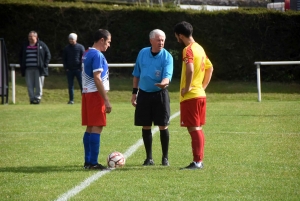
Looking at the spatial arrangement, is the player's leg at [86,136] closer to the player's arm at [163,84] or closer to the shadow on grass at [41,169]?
the shadow on grass at [41,169]

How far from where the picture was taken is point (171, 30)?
1096 inches

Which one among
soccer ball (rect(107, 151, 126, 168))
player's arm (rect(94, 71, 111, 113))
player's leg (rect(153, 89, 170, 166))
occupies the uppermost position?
player's arm (rect(94, 71, 111, 113))

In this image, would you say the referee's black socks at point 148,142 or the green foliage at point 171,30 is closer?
the referee's black socks at point 148,142

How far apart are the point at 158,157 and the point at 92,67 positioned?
2.07 m

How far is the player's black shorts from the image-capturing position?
10.2m

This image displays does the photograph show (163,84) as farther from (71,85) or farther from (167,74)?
(71,85)

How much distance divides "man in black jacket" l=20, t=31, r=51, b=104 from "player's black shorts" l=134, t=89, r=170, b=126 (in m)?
12.6

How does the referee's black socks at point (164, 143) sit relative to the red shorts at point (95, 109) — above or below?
below

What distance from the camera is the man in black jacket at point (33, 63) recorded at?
73.6 ft

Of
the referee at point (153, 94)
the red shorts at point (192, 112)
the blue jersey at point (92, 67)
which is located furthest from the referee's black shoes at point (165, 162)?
the blue jersey at point (92, 67)

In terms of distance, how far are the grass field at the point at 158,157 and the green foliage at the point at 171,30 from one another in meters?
7.37

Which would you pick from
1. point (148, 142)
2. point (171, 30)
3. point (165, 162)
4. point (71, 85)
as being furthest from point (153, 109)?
point (171, 30)

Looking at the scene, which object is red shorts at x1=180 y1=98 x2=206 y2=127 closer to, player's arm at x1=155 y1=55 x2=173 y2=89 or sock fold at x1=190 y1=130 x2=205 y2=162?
sock fold at x1=190 y1=130 x2=205 y2=162

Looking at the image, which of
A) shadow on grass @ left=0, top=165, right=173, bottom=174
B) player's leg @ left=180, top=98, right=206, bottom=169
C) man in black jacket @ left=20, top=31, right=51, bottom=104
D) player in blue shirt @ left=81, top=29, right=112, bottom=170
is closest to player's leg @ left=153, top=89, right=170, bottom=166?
shadow on grass @ left=0, top=165, right=173, bottom=174
